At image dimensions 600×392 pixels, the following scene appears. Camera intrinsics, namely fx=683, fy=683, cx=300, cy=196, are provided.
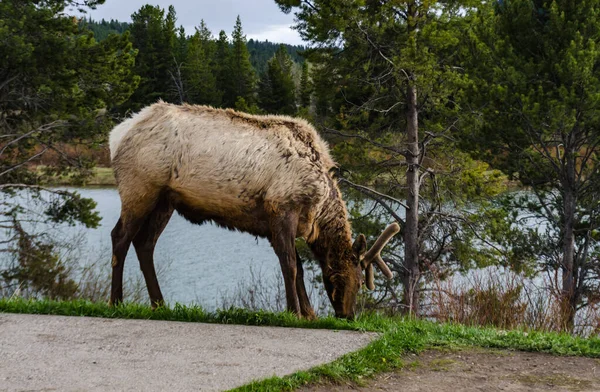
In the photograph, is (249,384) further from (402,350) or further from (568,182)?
(568,182)

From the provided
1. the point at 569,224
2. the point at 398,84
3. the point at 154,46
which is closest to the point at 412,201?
the point at 398,84

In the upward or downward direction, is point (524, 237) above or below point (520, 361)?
above

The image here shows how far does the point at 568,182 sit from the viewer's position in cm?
1683

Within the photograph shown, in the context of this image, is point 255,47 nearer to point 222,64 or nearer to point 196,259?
point 222,64

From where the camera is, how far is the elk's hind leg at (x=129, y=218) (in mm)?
7090

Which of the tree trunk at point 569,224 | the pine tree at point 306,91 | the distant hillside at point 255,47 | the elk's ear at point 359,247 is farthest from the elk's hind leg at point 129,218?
the distant hillside at point 255,47

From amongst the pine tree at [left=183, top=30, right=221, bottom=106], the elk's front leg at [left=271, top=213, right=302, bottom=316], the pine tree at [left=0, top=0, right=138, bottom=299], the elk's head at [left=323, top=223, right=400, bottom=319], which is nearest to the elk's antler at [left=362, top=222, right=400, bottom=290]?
the elk's head at [left=323, top=223, right=400, bottom=319]

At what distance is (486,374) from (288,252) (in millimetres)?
2382

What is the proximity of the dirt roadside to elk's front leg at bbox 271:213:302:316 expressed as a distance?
1.61 m

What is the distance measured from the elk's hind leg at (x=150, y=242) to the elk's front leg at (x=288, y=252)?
4.35ft

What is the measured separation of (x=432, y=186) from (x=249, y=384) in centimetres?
1481

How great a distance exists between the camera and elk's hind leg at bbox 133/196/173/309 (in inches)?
288

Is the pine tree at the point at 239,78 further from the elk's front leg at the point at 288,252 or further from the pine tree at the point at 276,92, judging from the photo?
the elk's front leg at the point at 288,252

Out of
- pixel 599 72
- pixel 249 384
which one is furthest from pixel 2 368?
pixel 599 72
